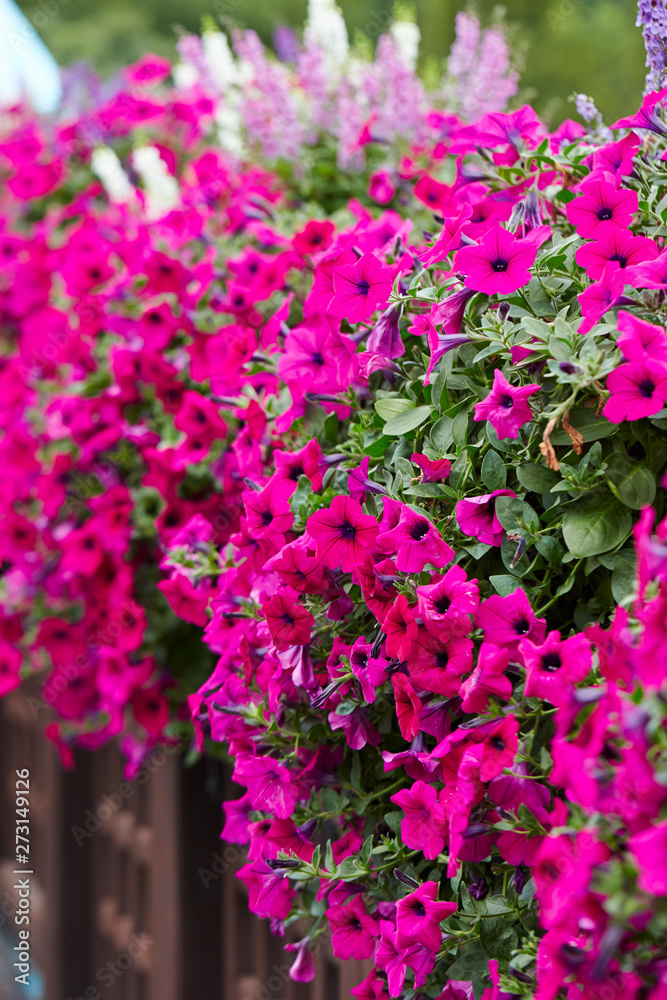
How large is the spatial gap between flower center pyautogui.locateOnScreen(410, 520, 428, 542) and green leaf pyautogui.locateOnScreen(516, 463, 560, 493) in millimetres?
98

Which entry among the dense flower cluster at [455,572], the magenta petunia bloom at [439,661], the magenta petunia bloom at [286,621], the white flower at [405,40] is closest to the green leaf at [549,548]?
the dense flower cluster at [455,572]

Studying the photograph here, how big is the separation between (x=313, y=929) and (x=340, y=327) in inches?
26.5

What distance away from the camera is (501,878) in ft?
2.44

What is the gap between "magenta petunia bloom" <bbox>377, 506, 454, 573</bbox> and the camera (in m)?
0.70

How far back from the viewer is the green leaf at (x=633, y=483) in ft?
2.21

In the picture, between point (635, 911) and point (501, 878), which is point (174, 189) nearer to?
point (501, 878)

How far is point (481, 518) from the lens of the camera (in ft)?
2.37

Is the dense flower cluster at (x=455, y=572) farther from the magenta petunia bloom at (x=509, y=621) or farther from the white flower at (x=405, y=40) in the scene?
the white flower at (x=405, y=40)

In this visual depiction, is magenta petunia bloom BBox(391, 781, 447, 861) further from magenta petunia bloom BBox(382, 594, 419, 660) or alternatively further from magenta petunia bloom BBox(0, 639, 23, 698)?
magenta petunia bloom BBox(0, 639, 23, 698)

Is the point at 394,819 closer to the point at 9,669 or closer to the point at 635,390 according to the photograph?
the point at 635,390

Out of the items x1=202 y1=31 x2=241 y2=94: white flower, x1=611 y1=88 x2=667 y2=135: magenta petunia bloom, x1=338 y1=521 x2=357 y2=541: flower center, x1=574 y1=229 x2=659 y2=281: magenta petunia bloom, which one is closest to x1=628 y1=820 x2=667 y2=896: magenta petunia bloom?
x1=338 y1=521 x2=357 y2=541: flower center

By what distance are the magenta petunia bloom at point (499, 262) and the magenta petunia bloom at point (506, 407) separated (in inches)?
3.6

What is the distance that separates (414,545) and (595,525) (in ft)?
0.50

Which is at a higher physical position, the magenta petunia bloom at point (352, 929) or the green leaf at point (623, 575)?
the green leaf at point (623, 575)
